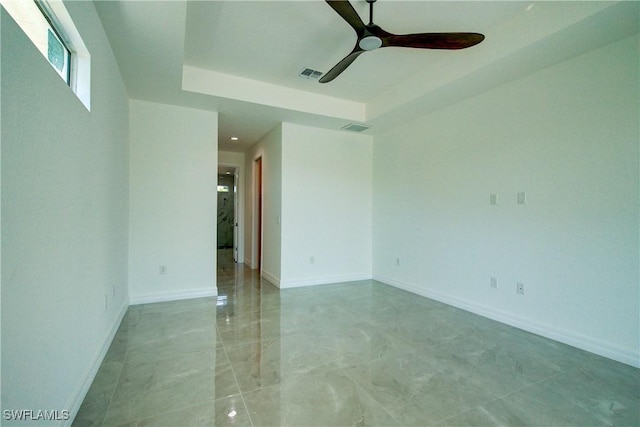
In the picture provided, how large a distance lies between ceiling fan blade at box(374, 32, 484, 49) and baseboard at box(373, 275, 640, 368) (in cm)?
262

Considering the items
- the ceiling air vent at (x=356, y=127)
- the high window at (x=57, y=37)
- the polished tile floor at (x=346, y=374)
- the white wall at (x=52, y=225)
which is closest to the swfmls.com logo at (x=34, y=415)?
the white wall at (x=52, y=225)

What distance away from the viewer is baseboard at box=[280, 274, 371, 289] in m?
4.48

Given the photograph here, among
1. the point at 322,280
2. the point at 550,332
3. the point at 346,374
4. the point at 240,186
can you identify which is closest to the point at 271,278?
the point at 322,280

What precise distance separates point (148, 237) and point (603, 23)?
481 cm

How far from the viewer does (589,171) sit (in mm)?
2506

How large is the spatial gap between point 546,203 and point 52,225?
12.1ft

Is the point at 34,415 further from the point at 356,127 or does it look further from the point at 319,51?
the point at 356,127

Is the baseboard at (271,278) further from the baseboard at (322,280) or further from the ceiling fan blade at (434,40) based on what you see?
the ceiling fan blade at (434,40)

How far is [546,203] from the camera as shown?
279cm

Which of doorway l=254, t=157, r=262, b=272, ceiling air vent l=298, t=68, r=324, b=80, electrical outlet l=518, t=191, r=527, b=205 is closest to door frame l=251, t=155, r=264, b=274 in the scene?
doorway l=254, t=157, r=262, b=272

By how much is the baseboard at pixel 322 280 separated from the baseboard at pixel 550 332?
125cm

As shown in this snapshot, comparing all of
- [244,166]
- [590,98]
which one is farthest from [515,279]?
[244,166]

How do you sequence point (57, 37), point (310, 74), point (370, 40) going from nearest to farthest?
point (57, 37), point (370, 40), point (310, 74)

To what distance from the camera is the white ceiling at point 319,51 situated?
7.21 ft
